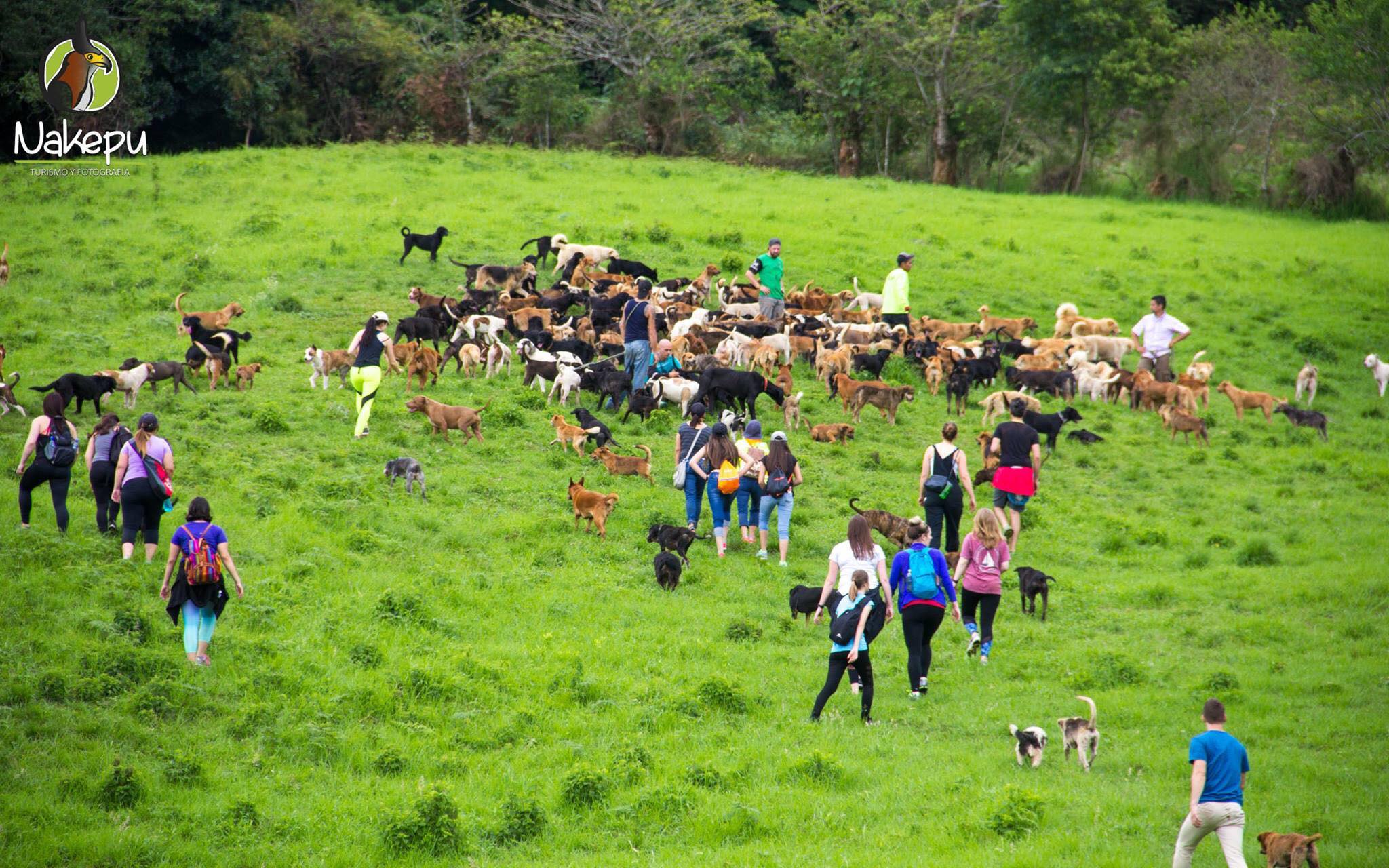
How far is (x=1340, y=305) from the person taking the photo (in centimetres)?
3241

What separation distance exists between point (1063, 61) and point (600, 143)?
1872 cm

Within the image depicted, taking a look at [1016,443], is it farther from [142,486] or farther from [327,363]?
[327,363]

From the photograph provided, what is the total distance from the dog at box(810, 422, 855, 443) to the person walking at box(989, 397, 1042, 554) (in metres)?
4.41

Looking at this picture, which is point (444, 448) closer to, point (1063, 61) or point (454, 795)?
point (454, 795)

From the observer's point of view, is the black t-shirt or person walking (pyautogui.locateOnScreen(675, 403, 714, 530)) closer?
the black t-shirt

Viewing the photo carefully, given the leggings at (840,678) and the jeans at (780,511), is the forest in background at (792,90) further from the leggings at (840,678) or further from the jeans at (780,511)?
the leggings at (840,678)

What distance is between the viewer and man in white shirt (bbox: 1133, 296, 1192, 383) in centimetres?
2484

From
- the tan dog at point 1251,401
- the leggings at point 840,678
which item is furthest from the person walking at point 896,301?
the leggings at point 840,678

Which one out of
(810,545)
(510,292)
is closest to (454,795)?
(810,545)

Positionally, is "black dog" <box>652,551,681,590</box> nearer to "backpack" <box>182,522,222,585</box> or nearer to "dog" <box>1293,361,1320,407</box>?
"backpack" <box>182,522,222,585</box>

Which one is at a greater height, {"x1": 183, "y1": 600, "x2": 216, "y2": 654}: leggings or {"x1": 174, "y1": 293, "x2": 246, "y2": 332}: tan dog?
{"x1": 174, "y1": 293, "x2": 246, "y2": 332}: tan dog

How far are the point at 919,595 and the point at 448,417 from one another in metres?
9.88

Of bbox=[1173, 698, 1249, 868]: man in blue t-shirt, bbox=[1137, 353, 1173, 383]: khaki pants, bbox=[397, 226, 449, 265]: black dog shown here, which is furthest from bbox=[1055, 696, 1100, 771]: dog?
bbox=[397, 226, 449, 265]: black dog

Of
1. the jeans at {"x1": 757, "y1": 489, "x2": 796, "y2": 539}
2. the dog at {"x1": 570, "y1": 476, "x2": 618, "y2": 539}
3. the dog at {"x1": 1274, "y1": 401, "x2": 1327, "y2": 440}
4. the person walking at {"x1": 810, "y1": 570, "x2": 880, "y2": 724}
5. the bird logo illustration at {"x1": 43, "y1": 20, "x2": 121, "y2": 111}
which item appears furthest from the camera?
the bird logo illustration at {"x1": 43, "y1": 20, "x2": 121, "y2": 111}
